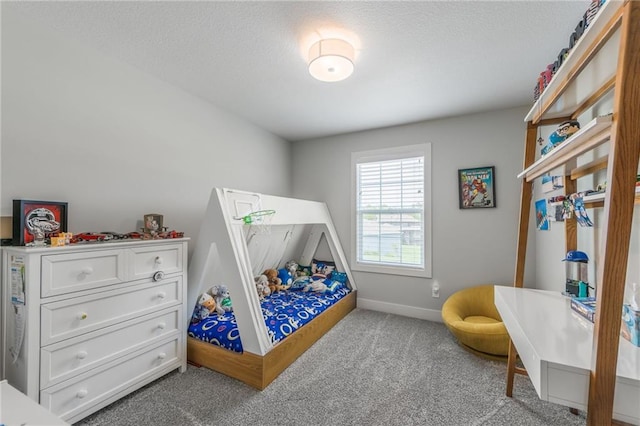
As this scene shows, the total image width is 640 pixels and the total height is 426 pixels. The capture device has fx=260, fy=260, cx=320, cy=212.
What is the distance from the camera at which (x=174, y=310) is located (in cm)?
200

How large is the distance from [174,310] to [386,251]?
8.01 ft

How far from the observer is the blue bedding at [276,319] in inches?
80.4

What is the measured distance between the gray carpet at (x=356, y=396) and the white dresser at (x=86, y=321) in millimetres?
209

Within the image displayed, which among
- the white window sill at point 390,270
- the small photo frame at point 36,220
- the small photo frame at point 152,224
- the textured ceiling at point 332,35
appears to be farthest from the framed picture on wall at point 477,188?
the small photo frame at point 36,220

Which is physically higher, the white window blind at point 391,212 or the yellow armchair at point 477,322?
the white window blind at point 391,212

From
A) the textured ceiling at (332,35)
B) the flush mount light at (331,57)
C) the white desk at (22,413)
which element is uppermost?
the textured ceiling at (332,35)

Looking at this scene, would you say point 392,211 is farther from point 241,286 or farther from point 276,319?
point 241,286

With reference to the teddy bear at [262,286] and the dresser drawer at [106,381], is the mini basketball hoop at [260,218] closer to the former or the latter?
the teddy bear at [262,286]

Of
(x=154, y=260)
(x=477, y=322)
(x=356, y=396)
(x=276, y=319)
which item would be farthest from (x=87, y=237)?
(x=477, y=322)

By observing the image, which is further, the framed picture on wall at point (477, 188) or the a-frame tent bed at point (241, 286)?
the framed picture on wall at point (477, 188)

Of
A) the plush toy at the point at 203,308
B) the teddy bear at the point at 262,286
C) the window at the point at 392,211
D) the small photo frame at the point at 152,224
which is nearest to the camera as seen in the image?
the small photo frame at the point at 152,224

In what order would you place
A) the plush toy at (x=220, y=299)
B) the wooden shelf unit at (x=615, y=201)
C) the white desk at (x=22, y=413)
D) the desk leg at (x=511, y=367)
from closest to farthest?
1. the wooden shelf unit at (x=615, y=201)
2. the white desk at (x=22, y=413)
3. the desk leg at (x=511, y=367)
4. the plush toy at (x=220, y=299)

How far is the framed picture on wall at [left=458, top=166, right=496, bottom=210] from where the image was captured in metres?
2.83

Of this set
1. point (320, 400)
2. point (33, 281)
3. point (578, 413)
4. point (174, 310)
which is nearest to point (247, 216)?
point (174, 310)
